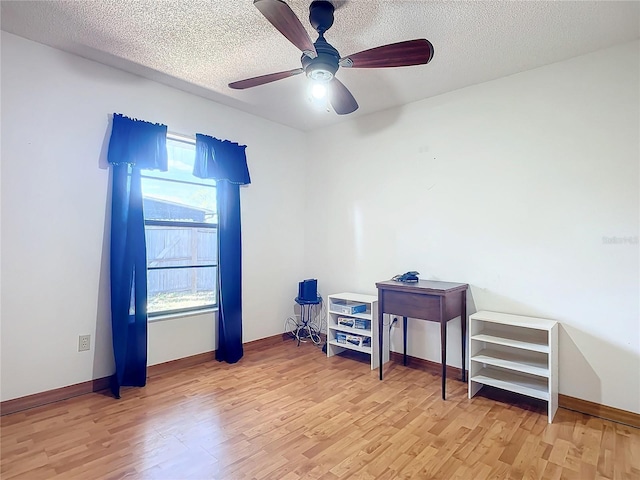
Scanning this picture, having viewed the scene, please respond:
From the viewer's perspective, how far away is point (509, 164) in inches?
111

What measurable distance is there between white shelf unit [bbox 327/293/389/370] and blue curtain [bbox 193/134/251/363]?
934mm

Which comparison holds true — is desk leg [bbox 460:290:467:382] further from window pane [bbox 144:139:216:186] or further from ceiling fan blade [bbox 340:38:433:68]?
window pane [bbox 144:139:216:186]

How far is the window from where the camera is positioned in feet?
10.2

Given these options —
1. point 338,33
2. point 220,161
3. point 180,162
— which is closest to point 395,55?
point 338,33

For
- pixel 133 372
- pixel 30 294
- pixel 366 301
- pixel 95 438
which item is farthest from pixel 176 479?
pixel 366 301

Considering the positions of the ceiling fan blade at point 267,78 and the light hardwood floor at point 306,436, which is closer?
the light hardwood floor at point 306,436

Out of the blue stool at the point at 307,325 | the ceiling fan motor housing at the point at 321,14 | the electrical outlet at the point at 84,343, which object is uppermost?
the ceiling fan motor housing at the point at 321,14

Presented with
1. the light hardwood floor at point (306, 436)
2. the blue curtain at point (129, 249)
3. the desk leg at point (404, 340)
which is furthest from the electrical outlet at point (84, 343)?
the desk leg at point (404, 340)

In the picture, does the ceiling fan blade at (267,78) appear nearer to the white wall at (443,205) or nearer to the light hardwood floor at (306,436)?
the white wall at (443,205)

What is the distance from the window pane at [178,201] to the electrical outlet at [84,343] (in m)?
1.06

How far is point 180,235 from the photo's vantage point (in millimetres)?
3301

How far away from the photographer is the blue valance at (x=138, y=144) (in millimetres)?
2734

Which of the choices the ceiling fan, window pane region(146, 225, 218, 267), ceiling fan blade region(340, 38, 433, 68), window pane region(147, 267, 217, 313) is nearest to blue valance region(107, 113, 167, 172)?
window pane region(146, 225, 218, 267)

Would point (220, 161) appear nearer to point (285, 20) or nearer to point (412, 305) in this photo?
point (285, 20)
